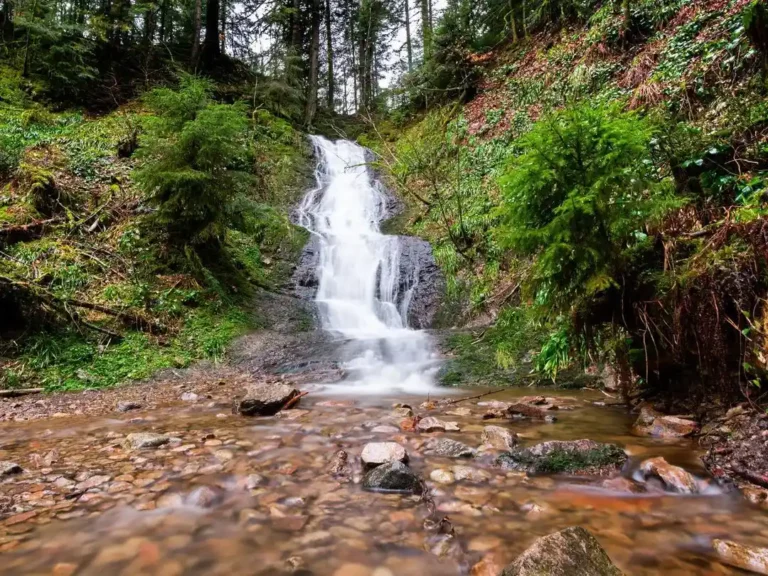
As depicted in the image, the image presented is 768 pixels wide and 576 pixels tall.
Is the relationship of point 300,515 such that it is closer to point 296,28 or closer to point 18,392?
point 18,392

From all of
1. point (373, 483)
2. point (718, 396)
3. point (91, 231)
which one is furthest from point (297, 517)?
point (91, 231)

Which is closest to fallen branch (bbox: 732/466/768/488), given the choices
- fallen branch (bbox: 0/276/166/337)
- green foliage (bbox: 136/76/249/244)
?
fallen branch (bbox: 0/276/166/337)

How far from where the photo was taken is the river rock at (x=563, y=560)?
158cm

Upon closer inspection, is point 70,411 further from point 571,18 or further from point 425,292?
point 571,18

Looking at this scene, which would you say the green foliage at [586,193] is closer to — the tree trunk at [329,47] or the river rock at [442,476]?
the river rock at [442,476]

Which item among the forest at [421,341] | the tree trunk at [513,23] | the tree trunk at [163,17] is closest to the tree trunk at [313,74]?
the tree trunk at [163,17]

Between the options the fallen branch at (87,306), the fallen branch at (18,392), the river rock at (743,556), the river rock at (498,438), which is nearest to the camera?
the river rock at (743,556)

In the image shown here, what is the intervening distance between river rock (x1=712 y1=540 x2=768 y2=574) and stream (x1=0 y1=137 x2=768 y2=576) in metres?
0.05

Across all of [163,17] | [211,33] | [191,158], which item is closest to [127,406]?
[191,158]

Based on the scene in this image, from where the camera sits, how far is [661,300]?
3066 millimetres

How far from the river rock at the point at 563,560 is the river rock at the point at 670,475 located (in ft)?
3.33

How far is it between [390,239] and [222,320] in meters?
5.39

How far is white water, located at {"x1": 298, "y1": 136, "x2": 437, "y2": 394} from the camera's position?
6.38 metres

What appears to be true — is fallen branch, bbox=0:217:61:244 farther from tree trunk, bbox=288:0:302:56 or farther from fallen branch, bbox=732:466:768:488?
tree trunk, bbox=288:0:302:56
